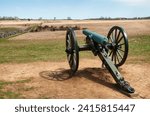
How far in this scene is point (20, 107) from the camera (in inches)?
294

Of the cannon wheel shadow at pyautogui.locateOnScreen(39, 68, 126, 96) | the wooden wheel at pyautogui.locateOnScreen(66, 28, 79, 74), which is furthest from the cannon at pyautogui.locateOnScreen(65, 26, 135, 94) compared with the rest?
the cannon wheel shadow at pyautogui.locateOnScreen(39, 68, 126, 96)

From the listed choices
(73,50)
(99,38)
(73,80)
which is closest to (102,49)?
(99,38)

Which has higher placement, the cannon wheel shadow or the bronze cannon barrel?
the bronze cannon barrel

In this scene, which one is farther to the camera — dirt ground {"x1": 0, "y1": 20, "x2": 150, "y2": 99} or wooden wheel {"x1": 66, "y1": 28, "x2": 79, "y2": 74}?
wooden wheel {"x1": 66, "y1": 28, "x2": 79, "y2": 74}

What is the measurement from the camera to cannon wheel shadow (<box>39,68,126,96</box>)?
10.7 meters

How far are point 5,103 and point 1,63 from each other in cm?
670

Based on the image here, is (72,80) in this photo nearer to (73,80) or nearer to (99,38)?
(73,80)

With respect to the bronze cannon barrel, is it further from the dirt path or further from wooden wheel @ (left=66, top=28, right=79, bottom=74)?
the dirt path

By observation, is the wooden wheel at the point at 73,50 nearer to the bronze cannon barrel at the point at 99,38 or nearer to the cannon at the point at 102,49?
the cannon at the point at 102,49

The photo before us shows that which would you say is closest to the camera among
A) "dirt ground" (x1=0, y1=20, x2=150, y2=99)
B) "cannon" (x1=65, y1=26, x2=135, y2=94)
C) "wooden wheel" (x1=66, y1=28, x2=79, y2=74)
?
"dirt ground" (x1=0, y1=20, x2=150, y2=99)

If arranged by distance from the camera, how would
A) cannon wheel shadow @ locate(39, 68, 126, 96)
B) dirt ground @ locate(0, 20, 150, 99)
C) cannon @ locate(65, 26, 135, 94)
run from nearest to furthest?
dirt ground @ locate(0, 20, 150, 99)
cannon @ locate(65, 26, 135, 94)
cannon wheel shadow @ locate(39, 68, 126, 96)

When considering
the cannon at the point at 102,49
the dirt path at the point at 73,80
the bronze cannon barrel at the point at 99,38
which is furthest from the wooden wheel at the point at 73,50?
the bronze cannon barrel at the point at 99,38

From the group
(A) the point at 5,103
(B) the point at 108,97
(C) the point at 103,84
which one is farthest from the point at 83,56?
(A) the point at 5,103

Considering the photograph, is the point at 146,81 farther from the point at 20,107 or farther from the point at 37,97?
the point at 20,107
